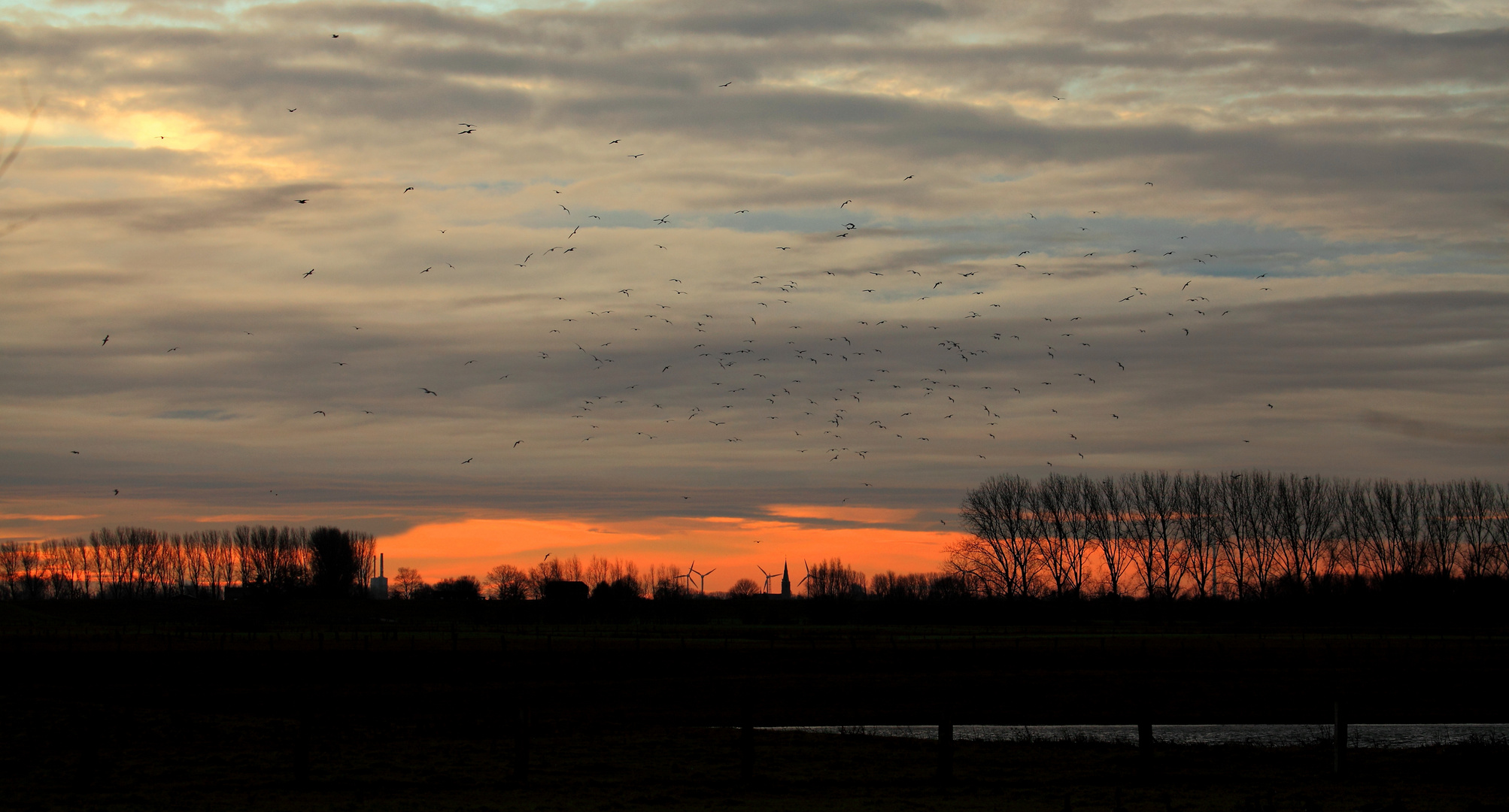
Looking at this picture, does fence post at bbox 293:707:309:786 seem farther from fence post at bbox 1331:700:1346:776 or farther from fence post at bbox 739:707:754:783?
fence post at bbox 1331:700:1346:776

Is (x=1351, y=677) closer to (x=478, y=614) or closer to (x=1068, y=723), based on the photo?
(x=1068, y=723)

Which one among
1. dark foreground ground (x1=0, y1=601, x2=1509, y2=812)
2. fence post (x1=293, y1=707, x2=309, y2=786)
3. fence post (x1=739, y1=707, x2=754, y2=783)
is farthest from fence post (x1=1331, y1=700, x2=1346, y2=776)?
fence post (x1=293, y1=707, x2=309, y2=786)

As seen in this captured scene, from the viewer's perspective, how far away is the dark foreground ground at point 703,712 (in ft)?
77.8

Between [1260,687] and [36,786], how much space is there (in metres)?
54.8

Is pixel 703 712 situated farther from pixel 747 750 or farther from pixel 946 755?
pixel 946 755

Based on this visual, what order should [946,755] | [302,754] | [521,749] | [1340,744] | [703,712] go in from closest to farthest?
[946,755] → [302,754] → [521,749] → [1340,744] → [703,712]

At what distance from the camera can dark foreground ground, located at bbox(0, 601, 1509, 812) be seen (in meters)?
23.7

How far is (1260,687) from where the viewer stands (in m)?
60.1

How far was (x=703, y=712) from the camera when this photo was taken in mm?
51281

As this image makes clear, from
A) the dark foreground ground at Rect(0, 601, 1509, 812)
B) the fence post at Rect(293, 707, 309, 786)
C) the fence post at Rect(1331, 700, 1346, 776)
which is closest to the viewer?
the dark foreground ground at Rect(0, 601, 1509, 812)

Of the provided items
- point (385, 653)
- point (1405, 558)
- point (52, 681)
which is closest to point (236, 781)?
point (52, 681)

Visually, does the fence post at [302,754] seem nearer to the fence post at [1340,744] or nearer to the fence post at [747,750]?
the fence post at [747,750]

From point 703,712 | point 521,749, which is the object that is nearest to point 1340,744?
point 521,749

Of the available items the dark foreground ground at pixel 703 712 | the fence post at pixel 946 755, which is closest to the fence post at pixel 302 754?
the dark foreground ground at pixel 703 712
